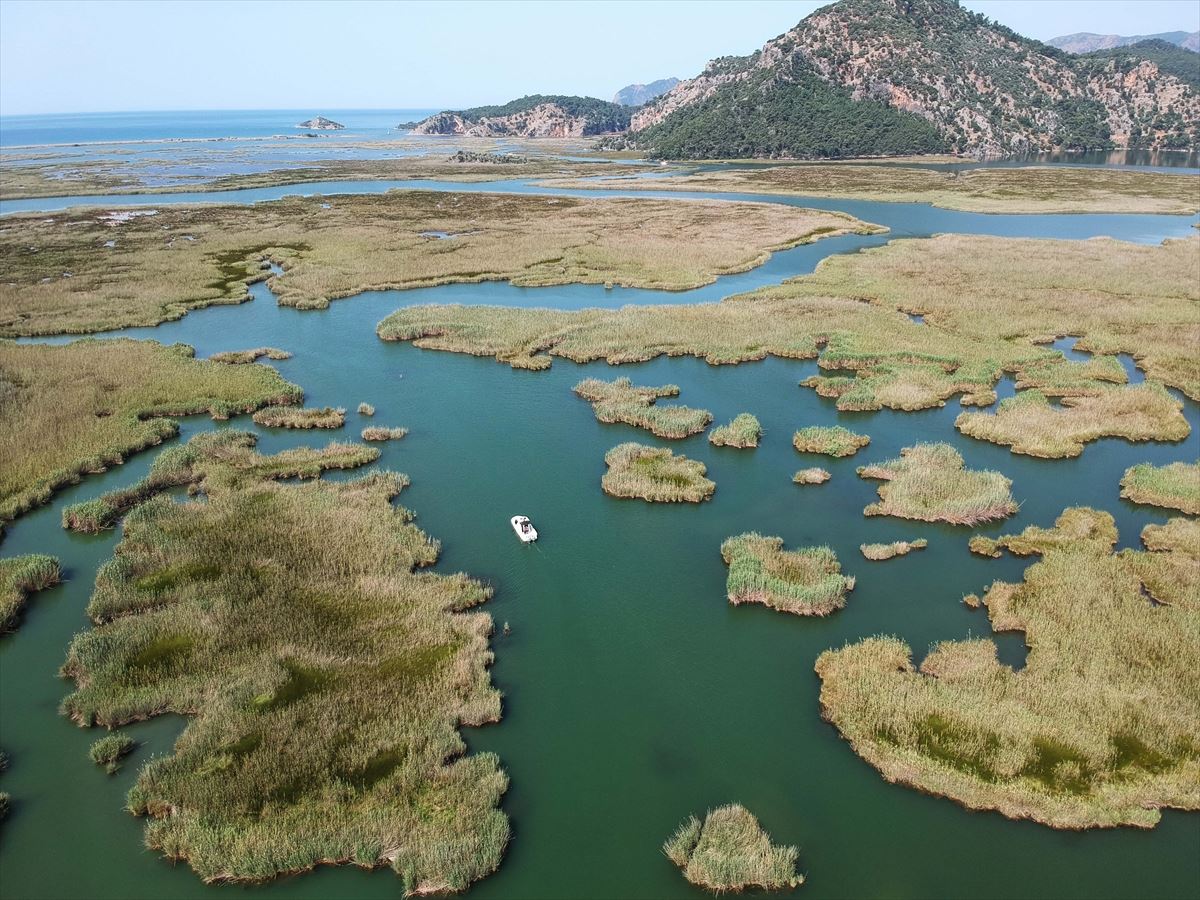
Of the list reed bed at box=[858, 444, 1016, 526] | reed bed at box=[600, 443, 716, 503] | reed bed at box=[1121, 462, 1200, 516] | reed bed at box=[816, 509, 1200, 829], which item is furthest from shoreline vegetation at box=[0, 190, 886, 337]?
reed bed at box=[816, 509, 1200, 829]

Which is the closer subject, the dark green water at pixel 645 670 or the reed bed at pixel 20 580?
the dark green water at pixel 645 670

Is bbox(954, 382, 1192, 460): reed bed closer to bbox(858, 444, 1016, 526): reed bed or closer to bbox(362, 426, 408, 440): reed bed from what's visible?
bbox(858, 444, 1016, 526): reed bed

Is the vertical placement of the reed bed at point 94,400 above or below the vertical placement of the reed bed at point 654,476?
above

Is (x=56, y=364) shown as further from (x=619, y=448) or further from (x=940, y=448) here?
(x=940, y=448)

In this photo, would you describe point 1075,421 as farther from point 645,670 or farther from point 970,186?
point 970,186

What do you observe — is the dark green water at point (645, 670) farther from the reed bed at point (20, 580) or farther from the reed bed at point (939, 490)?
the reed bed at point (939, 490)

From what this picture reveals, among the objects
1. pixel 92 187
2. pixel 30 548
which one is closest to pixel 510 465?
pixel 30 548

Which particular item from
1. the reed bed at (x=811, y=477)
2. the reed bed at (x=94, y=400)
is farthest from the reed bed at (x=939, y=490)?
the reed bed at (x=94, y=400)

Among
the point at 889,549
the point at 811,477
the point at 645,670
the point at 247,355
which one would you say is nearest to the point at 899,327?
the point at 811,477
